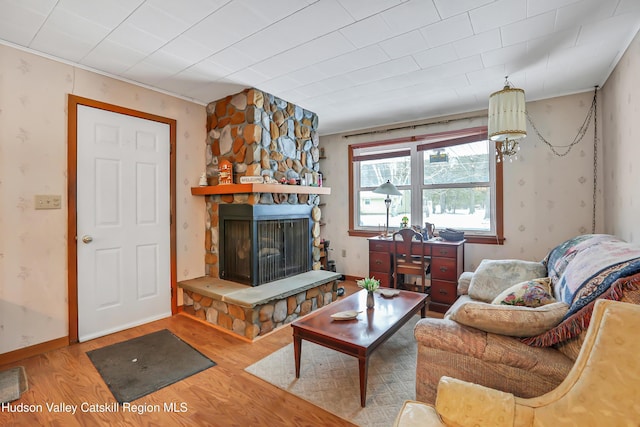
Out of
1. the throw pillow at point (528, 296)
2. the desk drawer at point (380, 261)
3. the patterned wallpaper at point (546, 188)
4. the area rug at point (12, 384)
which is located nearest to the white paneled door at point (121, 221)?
the area rug at point (12, 384)

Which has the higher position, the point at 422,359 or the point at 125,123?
the point at 125,123

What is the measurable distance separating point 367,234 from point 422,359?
10.6ft

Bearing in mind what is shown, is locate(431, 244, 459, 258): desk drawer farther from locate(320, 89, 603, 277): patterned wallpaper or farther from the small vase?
the small vase

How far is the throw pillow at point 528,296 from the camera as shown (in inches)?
68.9

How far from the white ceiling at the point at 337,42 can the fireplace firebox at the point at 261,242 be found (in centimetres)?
133

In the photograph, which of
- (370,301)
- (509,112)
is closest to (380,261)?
(370,301)

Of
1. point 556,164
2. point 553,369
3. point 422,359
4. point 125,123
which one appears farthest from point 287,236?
point 556,164

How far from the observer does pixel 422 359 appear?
1.53 metres

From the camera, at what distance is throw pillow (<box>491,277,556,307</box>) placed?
1.75 m

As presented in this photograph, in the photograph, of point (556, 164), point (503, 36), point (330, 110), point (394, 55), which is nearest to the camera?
point (503, 36)

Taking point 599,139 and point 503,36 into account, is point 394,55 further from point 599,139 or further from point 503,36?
point 599,139

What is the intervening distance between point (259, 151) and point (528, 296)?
8.68ft

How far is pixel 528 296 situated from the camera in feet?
5.89

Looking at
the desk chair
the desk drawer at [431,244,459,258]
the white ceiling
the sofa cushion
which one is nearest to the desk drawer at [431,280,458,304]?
the desk chair
